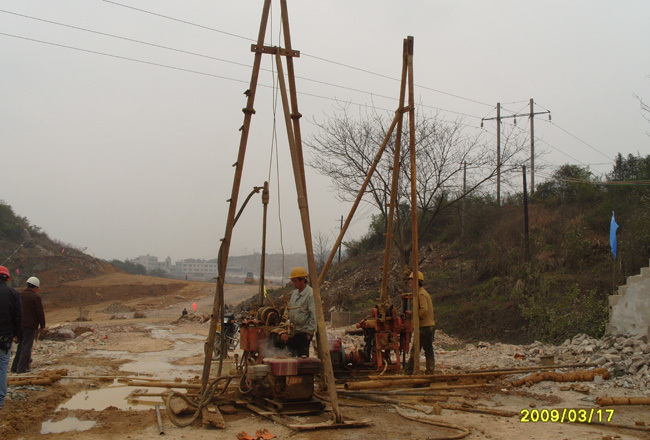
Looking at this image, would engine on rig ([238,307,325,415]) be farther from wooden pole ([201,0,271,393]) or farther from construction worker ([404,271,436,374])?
construction worker ([404,271,436,374])

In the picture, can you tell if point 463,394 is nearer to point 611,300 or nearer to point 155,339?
point 611,300

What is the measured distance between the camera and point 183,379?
9.72m

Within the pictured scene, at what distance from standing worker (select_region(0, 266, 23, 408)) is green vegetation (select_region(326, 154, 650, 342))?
40.2 ft

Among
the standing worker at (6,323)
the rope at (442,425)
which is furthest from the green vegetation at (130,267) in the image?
the rope at (442,425)

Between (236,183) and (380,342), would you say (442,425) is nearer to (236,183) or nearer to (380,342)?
(380,342)

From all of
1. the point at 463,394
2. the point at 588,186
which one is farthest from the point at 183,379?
the point at 588,186

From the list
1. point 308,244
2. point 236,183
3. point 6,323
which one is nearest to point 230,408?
point 308,244

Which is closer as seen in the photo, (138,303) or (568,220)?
(568,220)

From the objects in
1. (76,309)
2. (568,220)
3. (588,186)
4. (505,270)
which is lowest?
(76,309)

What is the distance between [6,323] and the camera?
7.29 m

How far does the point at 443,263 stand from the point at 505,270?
6319mm

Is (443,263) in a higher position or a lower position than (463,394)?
higher
